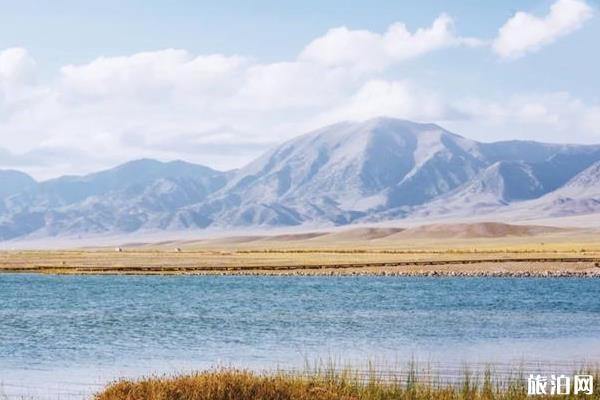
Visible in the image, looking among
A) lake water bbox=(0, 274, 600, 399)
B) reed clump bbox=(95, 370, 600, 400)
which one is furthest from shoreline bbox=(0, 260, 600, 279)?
reed clump bbox=(95, 370, 600, 400)

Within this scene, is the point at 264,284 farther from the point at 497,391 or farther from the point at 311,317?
the point at 497,391

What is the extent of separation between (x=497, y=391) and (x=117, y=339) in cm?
2360

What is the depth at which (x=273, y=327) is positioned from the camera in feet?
159

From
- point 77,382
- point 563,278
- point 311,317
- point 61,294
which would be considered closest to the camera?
point 77,382

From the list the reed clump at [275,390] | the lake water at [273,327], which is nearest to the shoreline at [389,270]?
the lake water at [273,327]

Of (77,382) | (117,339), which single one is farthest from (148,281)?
(77,382)

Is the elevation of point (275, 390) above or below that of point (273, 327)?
above

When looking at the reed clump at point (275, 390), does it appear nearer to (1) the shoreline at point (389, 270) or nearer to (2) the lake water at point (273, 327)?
(2) the lake water at point (273, 327)

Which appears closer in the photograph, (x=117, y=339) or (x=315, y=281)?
(x=117, y=339)

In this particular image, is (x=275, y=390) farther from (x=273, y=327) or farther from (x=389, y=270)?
(x=389, y=270)

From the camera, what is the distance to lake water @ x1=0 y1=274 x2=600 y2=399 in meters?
34.8

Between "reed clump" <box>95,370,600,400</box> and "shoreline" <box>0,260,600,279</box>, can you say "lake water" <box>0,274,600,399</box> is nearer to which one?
"reed clump" <box>95,370,600,400</box>

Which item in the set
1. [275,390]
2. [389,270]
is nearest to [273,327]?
[275,390]

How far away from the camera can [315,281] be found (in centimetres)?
9088
